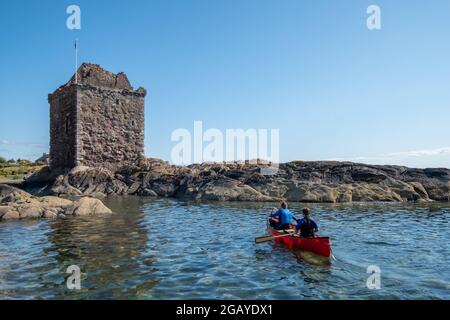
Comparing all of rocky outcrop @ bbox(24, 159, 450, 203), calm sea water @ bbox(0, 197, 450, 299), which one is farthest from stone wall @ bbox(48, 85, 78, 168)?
calm sea water @ bbox(0, 197, 450, 299)

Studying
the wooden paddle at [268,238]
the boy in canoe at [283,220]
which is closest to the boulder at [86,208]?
the boy in canoe at [283,220]

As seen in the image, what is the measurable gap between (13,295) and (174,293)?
361 cm

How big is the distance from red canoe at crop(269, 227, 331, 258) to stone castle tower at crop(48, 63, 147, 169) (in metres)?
29.4

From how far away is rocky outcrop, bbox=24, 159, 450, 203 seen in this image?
31578 millimetres

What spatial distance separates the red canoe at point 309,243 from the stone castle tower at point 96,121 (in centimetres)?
2940

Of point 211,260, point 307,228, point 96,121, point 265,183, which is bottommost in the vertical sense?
point 211,260

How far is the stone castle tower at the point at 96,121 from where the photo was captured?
3916 cm

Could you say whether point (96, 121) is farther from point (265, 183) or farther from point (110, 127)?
point (265, 183)

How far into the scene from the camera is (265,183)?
33.4 meters

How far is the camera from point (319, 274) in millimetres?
10812

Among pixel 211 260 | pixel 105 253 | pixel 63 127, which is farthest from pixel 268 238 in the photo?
pixel 63 127

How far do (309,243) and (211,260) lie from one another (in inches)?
130

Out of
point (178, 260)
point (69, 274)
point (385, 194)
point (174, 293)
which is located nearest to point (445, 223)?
point (385, 194)

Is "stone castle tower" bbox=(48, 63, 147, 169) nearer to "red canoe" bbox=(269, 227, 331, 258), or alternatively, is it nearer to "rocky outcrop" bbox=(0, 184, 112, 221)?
"rocky outcrop" bbox=(0, 184, 112, 221)
